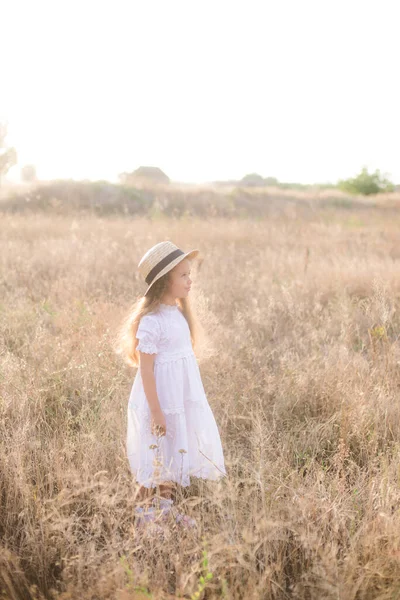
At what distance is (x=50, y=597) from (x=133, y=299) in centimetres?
377

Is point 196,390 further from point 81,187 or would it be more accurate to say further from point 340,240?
point 81,187

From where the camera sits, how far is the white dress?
246 cm

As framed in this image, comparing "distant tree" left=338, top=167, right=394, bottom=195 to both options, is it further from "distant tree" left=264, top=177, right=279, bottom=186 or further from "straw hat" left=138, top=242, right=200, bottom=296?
"straw hat" left=138, top=242, right=200, bottom=296

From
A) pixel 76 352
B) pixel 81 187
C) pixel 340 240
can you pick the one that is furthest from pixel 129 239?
pixel 81 187

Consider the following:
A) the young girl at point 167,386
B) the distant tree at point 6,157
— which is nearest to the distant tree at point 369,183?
the distant tree at point 6,157

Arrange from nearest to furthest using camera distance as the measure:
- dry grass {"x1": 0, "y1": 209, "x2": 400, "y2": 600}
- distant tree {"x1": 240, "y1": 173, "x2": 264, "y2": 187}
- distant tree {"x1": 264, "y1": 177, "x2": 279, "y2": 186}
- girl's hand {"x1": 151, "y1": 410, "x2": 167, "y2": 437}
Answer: dry grass {"x1": 0, "y1": 209, "x2": 400, "y2": 600}, girl's hand {"x1": 151, "y1": 410, "x2": 167, "y2": 437}, distant tree {"x1": 240, "y1": 173, "x2": 264, "y2": 187}, distant tree {"x1": 264, "y1": 177, "x2": 279, "y2": 186}

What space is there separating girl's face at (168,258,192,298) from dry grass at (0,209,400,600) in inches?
18.1

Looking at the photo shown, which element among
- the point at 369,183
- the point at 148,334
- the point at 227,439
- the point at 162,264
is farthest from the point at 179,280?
the point at 369,183

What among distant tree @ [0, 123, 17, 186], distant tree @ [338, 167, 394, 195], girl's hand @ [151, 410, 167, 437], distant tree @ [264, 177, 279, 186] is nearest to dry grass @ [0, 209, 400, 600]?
girl's hand @ [151, 410, 167, 437]

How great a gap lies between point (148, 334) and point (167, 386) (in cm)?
29

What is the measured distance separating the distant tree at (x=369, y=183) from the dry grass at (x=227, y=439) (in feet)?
76.8

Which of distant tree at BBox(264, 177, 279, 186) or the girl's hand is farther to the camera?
distant tree at BBox(264, 177, 279, 186)

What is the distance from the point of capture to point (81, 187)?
17031mm

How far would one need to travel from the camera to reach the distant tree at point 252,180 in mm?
42312
